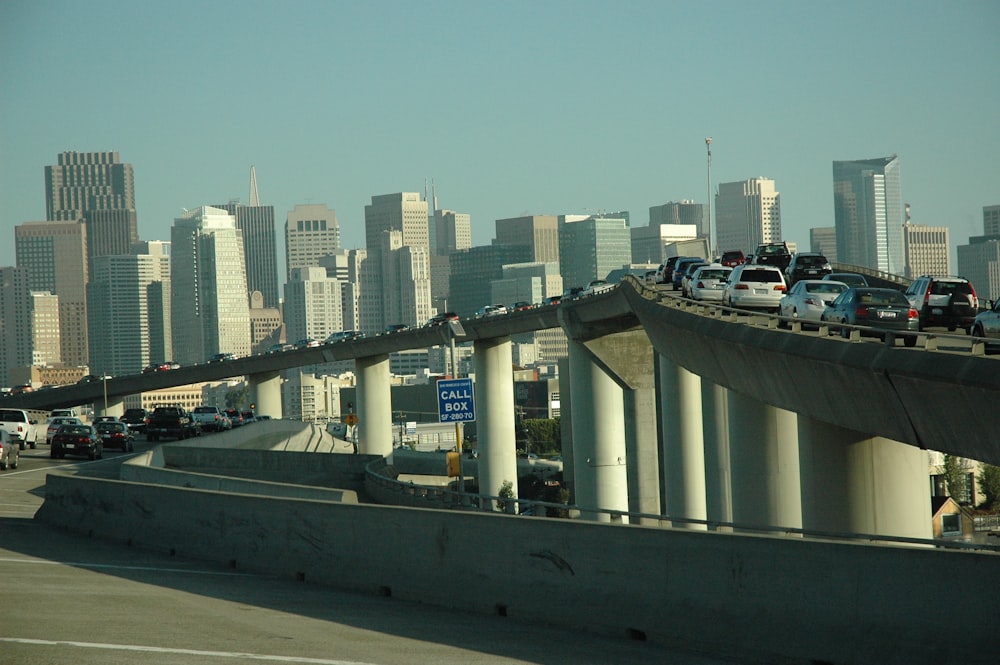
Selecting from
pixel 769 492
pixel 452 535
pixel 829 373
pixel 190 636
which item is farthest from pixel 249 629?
pixel 769 492

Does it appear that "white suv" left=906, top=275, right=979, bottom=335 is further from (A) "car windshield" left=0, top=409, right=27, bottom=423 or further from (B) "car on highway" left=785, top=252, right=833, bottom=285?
(A) "car windshield" left=0, top=409, right=27, bottom=423

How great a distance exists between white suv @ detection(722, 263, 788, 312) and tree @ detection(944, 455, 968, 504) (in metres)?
66.8

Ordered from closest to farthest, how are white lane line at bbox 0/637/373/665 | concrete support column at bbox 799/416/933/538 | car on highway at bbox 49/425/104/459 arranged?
white lane line at bbox 0/637/373/665, concrete support column at bbox 799/416/933/538, car on highway at bbox 49/425/104/459

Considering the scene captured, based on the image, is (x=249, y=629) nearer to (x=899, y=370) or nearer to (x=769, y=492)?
→ (x=899, y=370)

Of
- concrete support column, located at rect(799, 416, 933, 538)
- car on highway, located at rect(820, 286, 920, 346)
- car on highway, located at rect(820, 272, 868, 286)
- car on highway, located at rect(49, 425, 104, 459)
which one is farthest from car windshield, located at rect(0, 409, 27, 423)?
concrete support column, located at rect(799, 416, 933, 538)

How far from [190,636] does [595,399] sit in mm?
58241

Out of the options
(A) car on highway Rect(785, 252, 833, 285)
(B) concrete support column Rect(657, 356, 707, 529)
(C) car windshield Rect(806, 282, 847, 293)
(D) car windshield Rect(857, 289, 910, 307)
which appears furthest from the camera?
(A) car on highway Rect(785, 252, 833, 285)

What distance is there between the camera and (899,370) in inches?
848

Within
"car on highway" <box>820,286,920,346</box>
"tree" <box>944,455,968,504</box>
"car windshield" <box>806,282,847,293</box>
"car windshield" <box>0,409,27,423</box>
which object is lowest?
"tree" <box>944,455,968,504</box>

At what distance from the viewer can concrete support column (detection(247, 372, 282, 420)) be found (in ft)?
426

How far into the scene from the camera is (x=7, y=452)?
144ft

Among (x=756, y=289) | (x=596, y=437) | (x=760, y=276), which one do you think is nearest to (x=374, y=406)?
(x=596, y=437)

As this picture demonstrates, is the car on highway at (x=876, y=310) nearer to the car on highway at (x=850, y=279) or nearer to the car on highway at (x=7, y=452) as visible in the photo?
the car on highway at (x=850, y=279)

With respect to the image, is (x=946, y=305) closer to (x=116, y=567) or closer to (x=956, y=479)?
(x=116, y=567)
